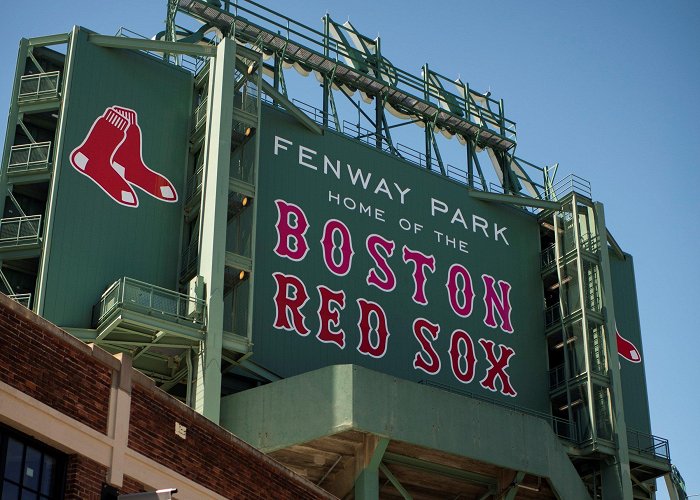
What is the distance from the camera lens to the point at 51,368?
750 inches

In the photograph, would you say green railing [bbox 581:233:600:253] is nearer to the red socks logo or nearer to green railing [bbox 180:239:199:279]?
green railing [bbox 180:239:199:279]

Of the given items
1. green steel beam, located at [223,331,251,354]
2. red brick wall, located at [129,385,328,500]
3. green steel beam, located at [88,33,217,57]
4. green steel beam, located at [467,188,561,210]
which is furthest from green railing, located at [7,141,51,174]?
red brick wall, located at [129,385,328,500]

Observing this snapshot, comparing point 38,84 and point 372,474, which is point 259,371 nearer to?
point 372,474

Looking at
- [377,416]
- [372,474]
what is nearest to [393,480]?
[372,474]

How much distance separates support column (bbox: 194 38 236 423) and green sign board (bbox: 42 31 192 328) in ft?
5.91

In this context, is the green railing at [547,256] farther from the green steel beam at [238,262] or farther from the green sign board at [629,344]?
the green steel beam at [238,262]

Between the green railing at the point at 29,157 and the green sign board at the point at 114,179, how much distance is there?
0.89 m

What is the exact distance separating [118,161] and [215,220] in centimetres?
444

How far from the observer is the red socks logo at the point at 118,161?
4297 cm

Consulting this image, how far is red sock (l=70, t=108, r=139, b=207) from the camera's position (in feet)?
141

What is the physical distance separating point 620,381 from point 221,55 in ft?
73.4

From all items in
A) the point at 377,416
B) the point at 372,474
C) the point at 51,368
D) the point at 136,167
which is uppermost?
the point at 136,167

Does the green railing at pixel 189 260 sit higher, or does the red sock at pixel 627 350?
the red sock at pixel 627 350

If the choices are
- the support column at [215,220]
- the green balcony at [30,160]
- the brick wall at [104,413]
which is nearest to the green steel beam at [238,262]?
the support column at [215,220]
